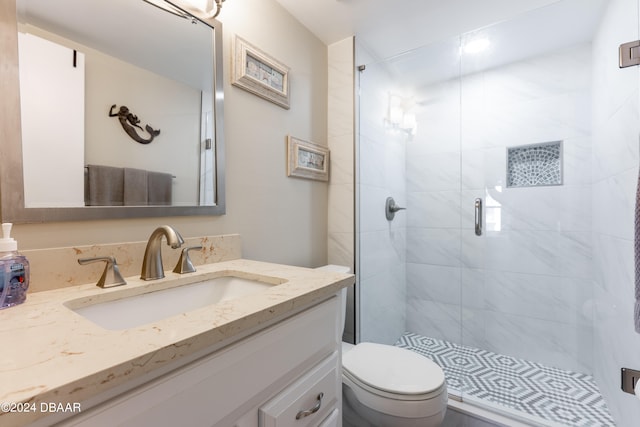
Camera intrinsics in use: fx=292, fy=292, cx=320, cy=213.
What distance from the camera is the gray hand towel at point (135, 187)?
920 mm

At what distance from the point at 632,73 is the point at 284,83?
4.96 feet

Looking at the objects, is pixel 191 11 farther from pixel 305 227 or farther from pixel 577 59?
pixel 577 59

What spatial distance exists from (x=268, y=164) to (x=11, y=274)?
0.98m

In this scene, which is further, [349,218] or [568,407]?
[349,218]

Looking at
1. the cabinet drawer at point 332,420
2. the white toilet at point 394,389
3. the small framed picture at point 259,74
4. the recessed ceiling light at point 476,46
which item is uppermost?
the recessed ceiling light at point 476,46

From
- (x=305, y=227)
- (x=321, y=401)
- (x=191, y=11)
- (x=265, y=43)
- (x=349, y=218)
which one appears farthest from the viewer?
(x=349, y=218)

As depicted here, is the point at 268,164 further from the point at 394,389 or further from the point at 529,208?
the point at 529,208

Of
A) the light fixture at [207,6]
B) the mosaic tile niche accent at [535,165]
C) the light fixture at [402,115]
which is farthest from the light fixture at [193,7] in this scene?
the mosaic tile niche accent at [535,165]

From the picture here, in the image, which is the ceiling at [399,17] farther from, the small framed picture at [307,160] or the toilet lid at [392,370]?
the toilet lid at [392,370]

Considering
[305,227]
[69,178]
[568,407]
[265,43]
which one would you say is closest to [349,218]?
[305,227]

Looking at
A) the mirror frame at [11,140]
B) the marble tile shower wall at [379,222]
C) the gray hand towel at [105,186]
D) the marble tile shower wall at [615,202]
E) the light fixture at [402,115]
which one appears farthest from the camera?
the light fixture at [402,115]

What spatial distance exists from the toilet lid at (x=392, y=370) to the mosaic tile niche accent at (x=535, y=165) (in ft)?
4.71

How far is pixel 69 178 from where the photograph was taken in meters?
0.81

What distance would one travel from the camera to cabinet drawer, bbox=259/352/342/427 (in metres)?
0.61
